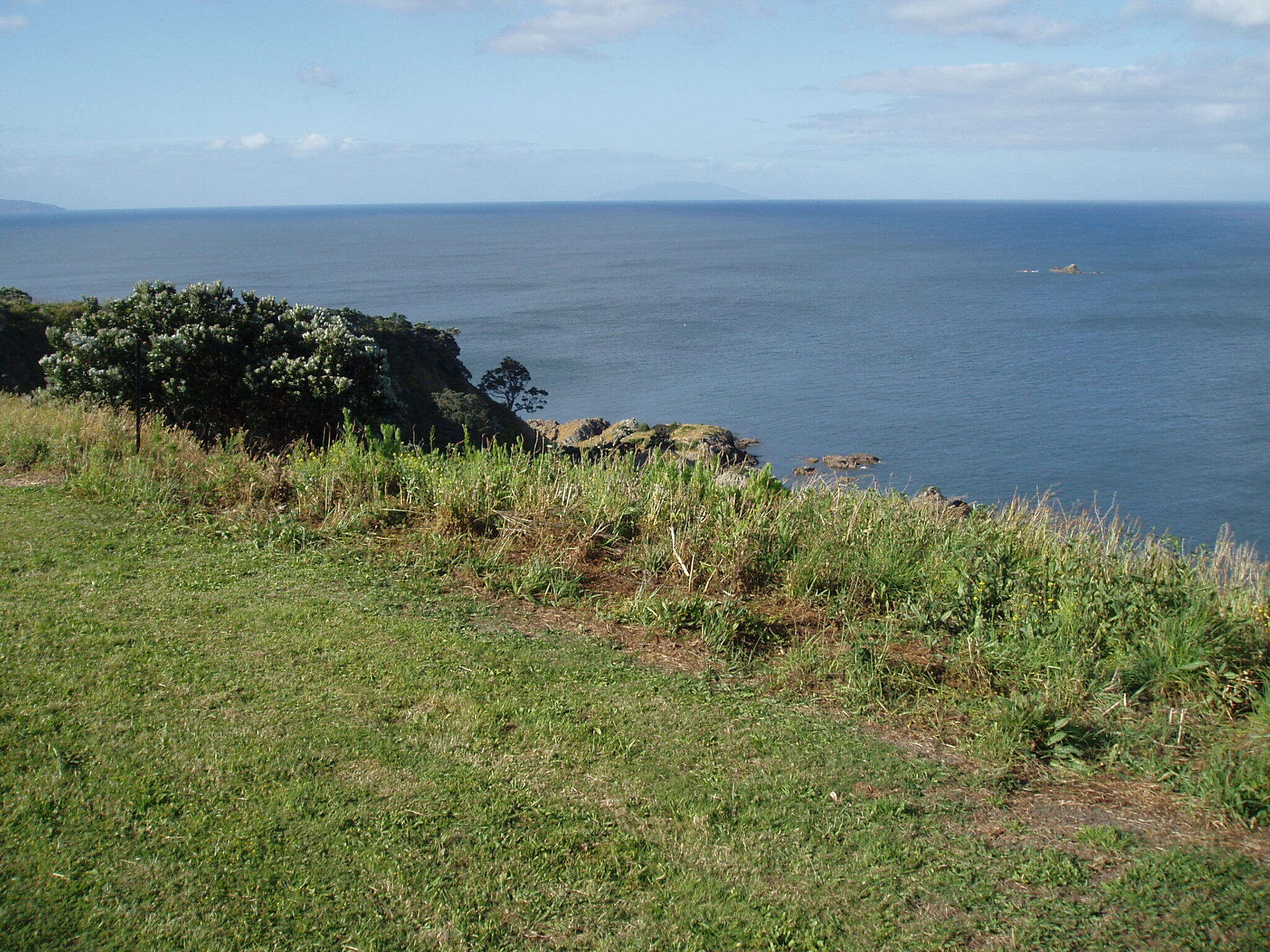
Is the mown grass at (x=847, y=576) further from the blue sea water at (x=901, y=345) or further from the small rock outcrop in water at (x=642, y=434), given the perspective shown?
the small rock outcrop in water at (x=642, y=434)

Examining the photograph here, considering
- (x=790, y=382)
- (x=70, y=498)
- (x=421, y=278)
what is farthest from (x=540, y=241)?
(x=70, y=498)

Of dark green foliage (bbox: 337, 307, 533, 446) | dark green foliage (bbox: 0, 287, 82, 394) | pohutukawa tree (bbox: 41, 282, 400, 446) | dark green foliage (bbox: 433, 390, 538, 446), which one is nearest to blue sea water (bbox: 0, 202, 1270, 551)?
pohutukawa tree (bbox: 41, 282, 400, 446)

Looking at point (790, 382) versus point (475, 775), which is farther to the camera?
point (790, 382)

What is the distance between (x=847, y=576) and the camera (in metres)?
7.05

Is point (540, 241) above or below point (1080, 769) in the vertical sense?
above

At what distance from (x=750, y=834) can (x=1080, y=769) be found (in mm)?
1843

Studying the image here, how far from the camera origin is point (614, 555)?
7867mm

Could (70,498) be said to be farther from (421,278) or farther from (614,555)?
(421,278)

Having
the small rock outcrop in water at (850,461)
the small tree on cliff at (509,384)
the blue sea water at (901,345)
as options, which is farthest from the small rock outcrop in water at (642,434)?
the small rock outcrop in water at (850,461)

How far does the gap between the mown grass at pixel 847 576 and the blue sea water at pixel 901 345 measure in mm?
2236

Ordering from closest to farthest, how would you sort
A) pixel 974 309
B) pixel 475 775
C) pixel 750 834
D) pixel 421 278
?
pixel 750 834, pixel 475 775, pixel 974 309, pixel 421 278

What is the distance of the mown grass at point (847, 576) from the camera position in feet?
17.4

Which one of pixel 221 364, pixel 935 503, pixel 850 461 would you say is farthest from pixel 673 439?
pixel 935 503

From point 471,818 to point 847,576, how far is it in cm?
374
